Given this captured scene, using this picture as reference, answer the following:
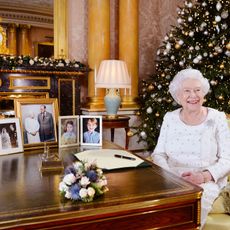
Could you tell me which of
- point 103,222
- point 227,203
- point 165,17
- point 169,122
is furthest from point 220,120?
point 165,17

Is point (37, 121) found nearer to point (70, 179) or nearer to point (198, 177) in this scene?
point (70, 179)

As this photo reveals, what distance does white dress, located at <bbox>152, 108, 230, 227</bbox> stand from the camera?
1849mm

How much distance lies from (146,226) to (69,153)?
2.28 ft

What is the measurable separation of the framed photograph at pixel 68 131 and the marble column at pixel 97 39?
9.36 feet

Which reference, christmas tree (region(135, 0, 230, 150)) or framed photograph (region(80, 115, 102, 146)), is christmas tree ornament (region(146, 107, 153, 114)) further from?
framed photograph (region(80, 115, 102, 146))

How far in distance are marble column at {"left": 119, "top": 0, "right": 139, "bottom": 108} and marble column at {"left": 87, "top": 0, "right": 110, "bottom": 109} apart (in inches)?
10.3

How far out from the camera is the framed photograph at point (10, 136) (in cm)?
158

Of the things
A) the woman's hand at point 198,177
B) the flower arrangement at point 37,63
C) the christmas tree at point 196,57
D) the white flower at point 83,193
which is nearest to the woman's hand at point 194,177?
the woman's hand at point 198,177

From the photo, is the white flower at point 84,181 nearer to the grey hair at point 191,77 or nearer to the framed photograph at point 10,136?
the framed photograph at point 10,136

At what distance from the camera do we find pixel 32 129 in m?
1.72

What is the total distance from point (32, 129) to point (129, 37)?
3.49 m

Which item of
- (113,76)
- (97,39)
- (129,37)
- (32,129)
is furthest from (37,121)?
(129,37)

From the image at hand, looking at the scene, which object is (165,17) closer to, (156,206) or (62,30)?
(62,30)

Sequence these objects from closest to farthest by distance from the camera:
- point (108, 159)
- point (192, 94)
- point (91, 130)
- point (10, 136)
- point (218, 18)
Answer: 1. point (108, 159)
2. point (10, 136)
3. point (91, 130)
4. point (192, 94)
5. point (218, 18)
